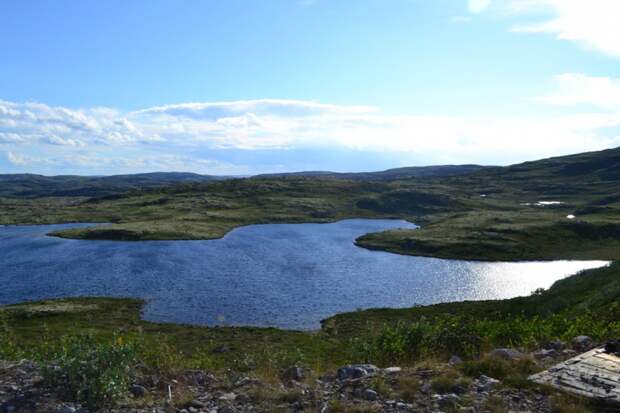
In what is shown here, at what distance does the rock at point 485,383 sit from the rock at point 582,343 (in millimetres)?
5747

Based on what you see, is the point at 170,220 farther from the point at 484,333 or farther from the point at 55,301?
the point at 484,333

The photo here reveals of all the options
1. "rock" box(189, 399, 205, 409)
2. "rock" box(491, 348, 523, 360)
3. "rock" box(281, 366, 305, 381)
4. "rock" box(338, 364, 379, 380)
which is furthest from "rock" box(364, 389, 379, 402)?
"rock" box(491, 348, 523, 360)

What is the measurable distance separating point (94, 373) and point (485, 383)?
1252cm

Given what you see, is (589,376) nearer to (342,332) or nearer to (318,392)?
(318,392)

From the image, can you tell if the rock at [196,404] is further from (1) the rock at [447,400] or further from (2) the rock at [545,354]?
(2) the rock at [545,354]

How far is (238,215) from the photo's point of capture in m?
183

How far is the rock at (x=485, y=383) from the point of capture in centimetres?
1494

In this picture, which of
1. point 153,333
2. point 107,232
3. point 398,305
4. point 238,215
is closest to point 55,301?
point 153,333

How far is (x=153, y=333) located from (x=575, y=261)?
8490 cm

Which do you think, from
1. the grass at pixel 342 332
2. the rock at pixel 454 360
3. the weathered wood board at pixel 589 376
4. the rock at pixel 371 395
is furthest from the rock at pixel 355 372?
the weathered wood board at pixel 589 376

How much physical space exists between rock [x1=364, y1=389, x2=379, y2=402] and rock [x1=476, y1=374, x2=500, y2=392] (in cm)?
334

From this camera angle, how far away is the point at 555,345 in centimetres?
1967

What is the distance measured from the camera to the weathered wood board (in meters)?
13.5

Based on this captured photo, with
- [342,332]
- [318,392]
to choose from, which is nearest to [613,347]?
[318,392]
